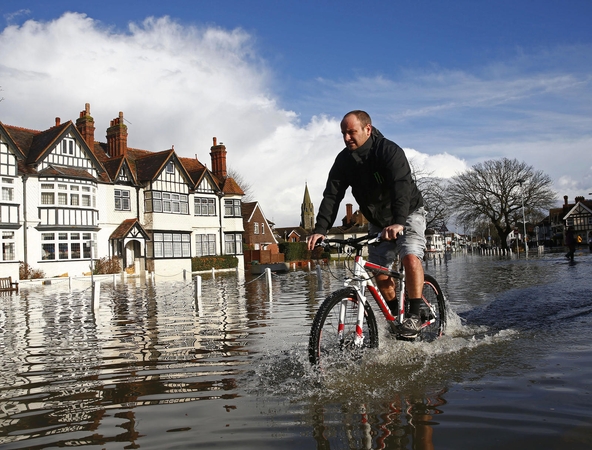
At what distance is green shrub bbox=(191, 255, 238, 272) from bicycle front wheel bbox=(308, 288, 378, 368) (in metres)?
38.7

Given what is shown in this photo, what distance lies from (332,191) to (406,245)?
84 cm

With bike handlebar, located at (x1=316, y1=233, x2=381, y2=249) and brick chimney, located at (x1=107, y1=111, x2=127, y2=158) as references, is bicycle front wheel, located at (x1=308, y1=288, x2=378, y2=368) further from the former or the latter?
brick chimney, located at (x1=107, y1=111, x2=127, y2=158)

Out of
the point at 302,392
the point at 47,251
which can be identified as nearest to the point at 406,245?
the point at 302,392

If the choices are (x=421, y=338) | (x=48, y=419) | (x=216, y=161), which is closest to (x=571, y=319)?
(x=421, y=338)

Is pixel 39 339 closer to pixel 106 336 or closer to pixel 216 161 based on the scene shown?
pixel 106 336

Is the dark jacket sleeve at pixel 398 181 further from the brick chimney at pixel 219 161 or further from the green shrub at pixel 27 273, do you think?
the brick chimney at pixel 219 161

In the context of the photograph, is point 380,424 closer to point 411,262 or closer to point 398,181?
point 411,262

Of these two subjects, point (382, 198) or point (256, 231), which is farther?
point (256, 231)

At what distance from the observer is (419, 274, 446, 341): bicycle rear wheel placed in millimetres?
5590

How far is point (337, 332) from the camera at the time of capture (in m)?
4.20

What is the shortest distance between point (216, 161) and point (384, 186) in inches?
1772

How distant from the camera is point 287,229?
11275 cm

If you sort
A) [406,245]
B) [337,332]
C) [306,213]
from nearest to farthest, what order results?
[337,332]
[406,245]
[306,213]

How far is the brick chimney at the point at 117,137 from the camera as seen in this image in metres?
40.6
